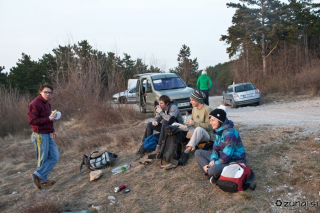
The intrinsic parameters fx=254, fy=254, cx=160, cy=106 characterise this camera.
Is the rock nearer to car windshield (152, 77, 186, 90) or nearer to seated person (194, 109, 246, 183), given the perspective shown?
seated person (194, 109, 246, 183)

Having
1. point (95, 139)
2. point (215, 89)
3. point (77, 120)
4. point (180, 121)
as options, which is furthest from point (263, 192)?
point (215, 89)

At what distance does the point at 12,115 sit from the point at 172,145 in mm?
11570

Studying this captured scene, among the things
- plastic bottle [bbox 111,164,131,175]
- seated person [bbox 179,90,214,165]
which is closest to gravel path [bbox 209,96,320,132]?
seated person [bbox 179,90,214,165]

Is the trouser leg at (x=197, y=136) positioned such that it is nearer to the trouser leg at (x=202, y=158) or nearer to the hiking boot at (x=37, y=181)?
the trouser leg at (x=202, y=158)

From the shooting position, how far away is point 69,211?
389 cm

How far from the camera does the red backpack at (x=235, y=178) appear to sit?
11.5 ft

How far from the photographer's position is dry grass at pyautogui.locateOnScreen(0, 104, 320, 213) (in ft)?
11.6

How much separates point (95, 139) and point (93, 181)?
10.1ft

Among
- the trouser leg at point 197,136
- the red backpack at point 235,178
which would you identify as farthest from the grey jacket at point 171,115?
the red backpack at point 235,178

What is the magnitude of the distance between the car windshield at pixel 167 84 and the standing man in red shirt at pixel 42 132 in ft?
20.7

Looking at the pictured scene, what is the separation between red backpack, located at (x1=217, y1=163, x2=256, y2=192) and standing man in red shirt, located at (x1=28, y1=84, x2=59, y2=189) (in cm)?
314

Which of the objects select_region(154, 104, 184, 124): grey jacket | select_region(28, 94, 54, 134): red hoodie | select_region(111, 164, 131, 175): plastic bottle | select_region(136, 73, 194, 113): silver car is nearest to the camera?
select_region(28, 94, 54, 134): red hoodie

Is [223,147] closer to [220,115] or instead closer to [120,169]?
[220,115]

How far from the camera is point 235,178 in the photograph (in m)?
3.51
